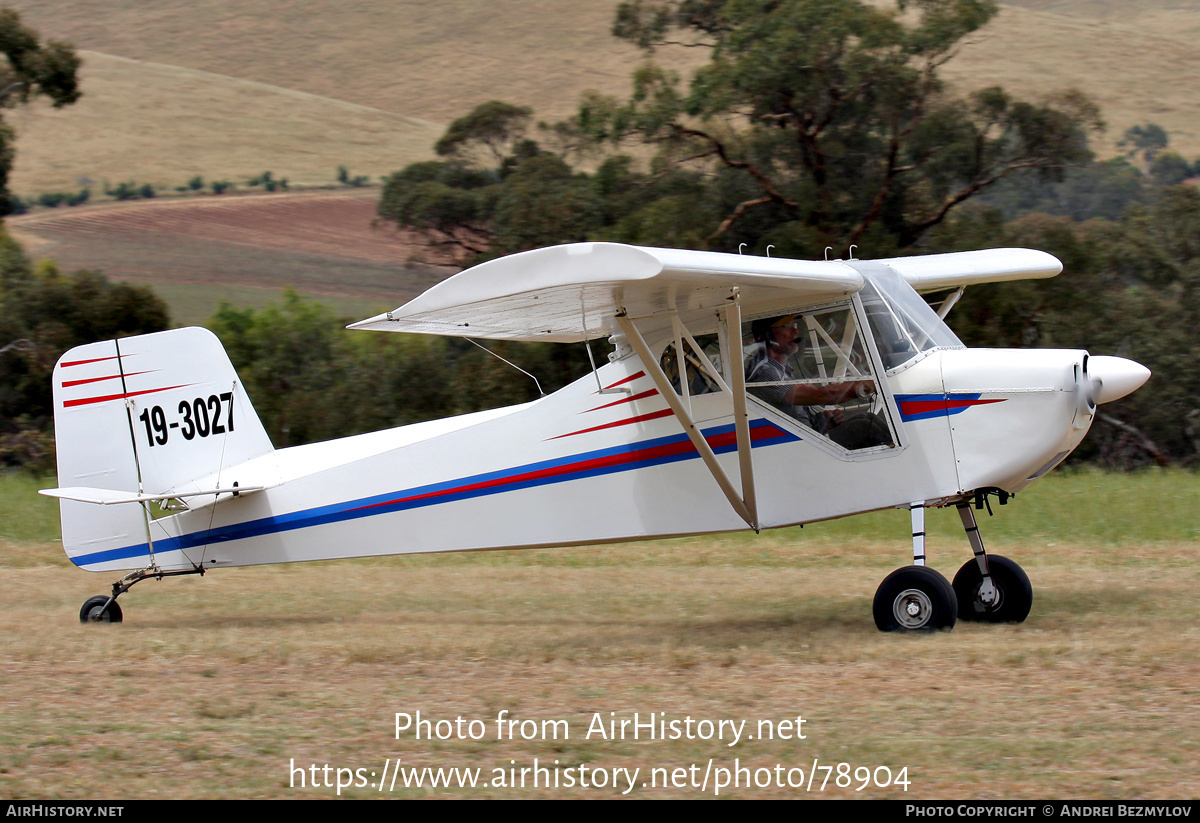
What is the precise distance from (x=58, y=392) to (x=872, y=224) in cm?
1720

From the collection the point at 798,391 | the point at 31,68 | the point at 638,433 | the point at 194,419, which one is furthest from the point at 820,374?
the point at 31,68

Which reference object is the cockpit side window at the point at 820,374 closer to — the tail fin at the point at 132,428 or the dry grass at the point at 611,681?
the dry grass at the point at 611,681

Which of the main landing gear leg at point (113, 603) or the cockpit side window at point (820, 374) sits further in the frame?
the main landing gear leg at point (113, 603)

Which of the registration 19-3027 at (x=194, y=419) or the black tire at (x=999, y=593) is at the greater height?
the registration 19-3027 at (x=194, y=419)

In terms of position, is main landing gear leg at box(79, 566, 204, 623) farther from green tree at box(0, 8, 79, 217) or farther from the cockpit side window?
green tree at box(0, 8, 79, 217)

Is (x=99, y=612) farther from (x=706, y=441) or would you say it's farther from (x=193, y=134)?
(x=193, y=134)

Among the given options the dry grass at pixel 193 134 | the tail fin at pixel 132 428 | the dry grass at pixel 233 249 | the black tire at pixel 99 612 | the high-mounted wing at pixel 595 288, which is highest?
the high-mounted wing at pixel 595 288

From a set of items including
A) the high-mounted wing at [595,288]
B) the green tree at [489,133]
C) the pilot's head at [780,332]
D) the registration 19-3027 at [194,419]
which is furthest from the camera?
the green tree at [489,133]

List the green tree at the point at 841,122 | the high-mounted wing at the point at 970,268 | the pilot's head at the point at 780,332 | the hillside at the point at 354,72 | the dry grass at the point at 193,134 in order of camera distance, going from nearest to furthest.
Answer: the pilot's head at the point at 780,332, the high-mounted wing at the point at 970,268, the green tree at the point at 841,122, the dry grass at the point at 193,134, the hillside at the point at 354,72

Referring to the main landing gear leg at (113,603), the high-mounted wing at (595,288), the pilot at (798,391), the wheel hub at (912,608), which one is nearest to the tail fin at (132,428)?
the main landing gear leg at (113,603)

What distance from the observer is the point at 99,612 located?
9.34 m

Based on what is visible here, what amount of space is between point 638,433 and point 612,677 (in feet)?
7.27

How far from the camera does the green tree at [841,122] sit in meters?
22.7

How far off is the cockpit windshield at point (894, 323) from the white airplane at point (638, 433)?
2cm
